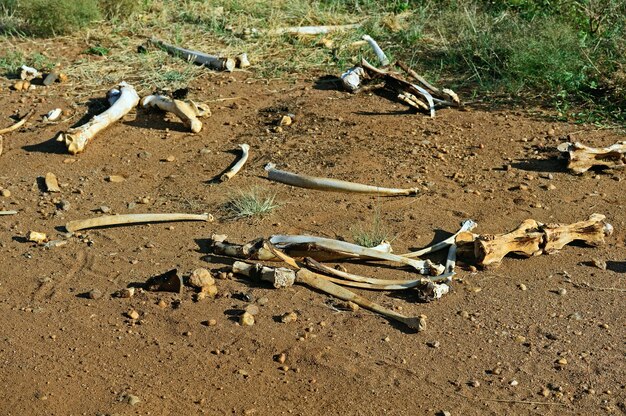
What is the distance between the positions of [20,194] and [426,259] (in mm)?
2560

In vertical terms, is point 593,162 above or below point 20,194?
above

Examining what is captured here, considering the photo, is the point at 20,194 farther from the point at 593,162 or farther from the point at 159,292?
the point at 593,162

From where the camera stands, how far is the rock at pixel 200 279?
16.0 feet

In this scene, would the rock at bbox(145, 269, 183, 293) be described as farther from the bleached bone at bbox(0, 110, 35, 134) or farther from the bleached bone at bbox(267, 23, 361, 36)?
the bleached bone at bbox(267, 23, 361, 36)

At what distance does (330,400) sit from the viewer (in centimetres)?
413

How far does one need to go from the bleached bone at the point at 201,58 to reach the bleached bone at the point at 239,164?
Result: 1.39m

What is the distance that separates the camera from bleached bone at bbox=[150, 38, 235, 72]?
25.7 ft

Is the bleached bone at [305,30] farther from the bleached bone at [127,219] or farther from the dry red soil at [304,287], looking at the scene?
the bleached bone at [127,219]

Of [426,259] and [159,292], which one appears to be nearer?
[159,292]

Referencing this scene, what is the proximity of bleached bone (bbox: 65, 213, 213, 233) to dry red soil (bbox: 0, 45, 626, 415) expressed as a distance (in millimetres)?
47

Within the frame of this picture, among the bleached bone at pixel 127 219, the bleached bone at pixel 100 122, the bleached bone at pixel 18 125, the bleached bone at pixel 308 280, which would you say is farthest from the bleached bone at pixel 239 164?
the bleached bone at pixel 18 125

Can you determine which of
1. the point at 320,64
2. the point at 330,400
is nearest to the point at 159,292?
the point at 330,400

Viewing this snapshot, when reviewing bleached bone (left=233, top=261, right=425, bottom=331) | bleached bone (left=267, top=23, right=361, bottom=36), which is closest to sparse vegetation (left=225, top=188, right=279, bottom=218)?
bleached bone (left=233, top=261, right=425, bottom=331)

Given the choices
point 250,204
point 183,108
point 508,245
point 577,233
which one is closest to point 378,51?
point 183,108
